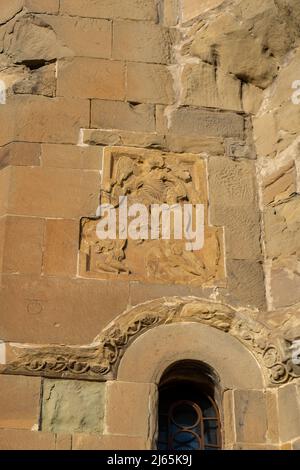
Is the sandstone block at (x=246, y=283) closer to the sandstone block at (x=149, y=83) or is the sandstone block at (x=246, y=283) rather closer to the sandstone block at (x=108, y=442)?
the sandstone block at (x=108, y=442)

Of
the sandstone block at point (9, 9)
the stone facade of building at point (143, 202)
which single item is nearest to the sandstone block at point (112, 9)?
the stone facade of building at point (143, 202)

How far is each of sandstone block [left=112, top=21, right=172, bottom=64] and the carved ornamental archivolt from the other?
236 centimetres

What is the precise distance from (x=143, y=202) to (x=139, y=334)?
3.92ft

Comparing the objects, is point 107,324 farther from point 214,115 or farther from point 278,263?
point 214,115

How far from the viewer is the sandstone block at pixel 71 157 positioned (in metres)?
7.70

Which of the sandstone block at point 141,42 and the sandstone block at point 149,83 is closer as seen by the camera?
the sandstone block at point 149,83

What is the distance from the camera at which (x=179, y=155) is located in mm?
7887

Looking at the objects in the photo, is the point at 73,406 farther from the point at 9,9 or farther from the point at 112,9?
the point at 9,9

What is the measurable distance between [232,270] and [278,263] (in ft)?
1.20

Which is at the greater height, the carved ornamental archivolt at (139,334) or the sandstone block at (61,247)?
the sandstone block at (61,247)

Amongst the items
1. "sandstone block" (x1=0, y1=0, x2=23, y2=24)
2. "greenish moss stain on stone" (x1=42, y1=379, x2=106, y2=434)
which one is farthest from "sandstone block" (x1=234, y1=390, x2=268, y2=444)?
"sandstone block" (x1=0, y1=0, x2=23, y2=24)

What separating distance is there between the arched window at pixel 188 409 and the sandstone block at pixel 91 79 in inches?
98.8

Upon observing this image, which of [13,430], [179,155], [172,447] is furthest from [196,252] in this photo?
[13,430]
